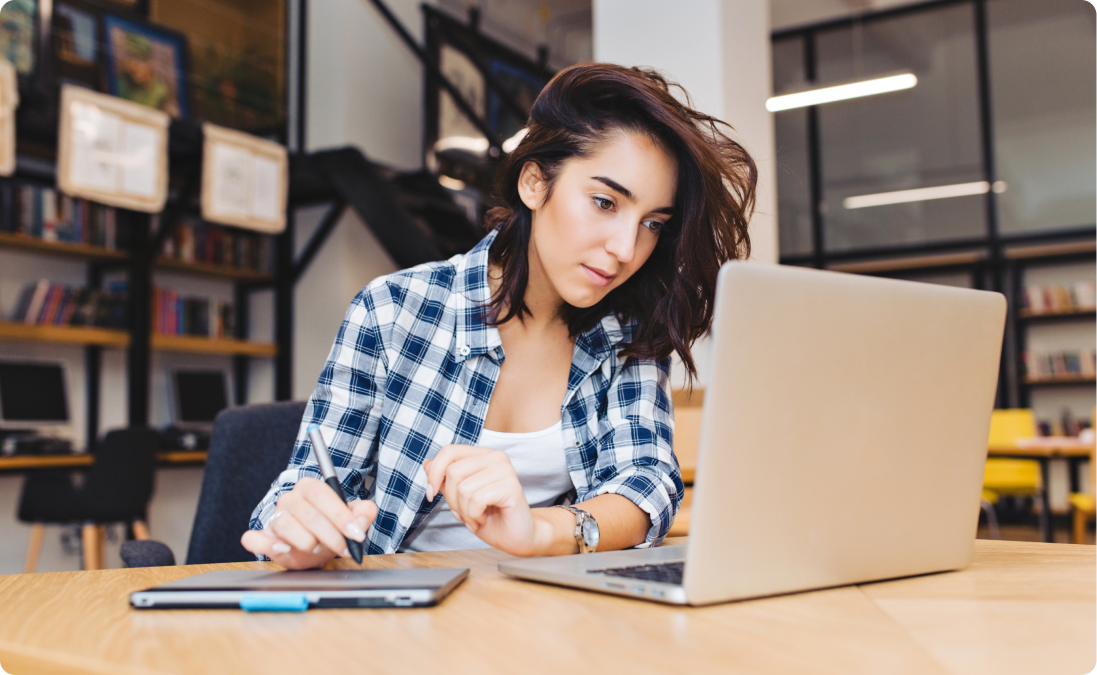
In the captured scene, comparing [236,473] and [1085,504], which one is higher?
[236,473]

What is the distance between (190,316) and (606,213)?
4602 millimetres

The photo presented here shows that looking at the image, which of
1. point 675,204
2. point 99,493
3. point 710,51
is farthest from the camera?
point 99,493

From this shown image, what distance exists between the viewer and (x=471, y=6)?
22.5 feet

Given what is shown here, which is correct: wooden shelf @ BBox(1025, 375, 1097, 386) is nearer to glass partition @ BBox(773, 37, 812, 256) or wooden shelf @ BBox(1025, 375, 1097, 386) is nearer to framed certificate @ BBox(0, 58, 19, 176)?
glass partition @ BBox(773, 37, 812, 256)

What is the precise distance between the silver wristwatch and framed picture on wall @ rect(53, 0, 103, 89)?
→ 4.66 meters

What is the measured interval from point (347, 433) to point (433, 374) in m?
0.15

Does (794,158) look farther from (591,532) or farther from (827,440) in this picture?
(827,440)

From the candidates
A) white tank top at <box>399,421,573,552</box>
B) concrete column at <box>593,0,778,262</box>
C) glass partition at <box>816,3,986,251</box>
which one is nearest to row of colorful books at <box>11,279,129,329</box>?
concrete column at <box>593,0,778,262</box>

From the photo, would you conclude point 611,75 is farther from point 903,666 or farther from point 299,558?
point 903,666

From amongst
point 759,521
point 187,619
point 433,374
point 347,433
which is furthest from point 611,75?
point 187,619

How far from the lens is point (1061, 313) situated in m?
6.52

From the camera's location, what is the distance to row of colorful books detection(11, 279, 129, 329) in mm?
4352

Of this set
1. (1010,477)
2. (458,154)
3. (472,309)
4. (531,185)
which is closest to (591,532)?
(472,309)

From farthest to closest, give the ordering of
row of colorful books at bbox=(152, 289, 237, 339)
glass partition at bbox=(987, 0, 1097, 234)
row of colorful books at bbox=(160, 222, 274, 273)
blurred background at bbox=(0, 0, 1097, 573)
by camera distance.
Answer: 1. glass partition at bbox=(987, 0, 1097, 234)
2. row of colorful books at bbox=(160, 222, 274, 273)
3. row of colorful books at bbox=(152, 289, 237, 339)
4. blurred background at bbox=(0, 0, 1097, 573)
